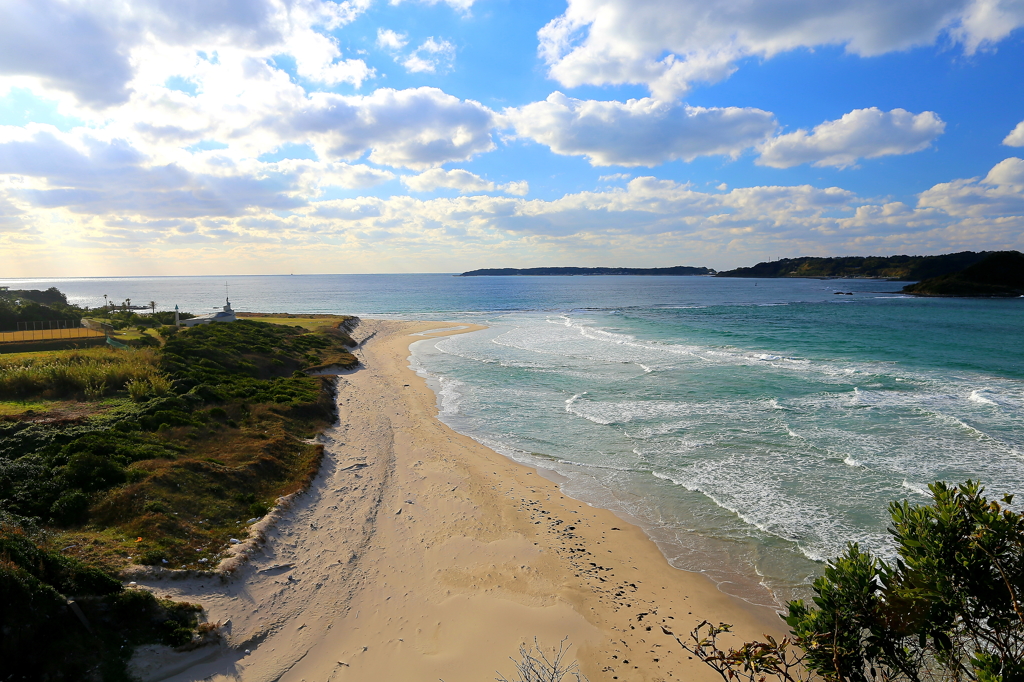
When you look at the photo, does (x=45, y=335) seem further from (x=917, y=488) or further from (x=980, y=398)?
(x=980, y=398)

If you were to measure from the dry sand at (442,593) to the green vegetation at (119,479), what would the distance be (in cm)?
74

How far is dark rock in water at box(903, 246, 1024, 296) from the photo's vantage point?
323 ft

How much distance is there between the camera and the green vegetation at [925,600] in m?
3.57

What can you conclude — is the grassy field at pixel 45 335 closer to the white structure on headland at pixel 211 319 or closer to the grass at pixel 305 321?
the white structure on headland at pixel 211 319

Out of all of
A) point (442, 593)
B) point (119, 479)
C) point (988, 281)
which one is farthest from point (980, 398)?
point (988, 281)

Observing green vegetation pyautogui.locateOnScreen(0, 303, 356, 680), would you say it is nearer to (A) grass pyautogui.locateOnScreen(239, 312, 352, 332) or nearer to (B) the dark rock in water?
(A) grass pyautogui.locateOnScreen(239, 312, 352, 332)

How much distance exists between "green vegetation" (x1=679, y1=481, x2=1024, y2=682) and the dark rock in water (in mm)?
132990

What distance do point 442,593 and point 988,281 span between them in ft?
459

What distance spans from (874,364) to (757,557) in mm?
25811

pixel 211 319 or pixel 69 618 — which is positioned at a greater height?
pixel 211 319

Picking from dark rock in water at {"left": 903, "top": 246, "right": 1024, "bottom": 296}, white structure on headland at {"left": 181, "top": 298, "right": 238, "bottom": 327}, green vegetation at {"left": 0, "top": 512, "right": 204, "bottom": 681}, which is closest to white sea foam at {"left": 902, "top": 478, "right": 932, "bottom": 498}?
green vegetation at {"left": 0, "top": 512, "right": 204, "bottom": 681}

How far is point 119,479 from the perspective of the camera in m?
10.1

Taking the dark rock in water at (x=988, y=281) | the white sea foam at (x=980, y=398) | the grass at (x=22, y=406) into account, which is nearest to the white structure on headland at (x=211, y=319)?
the grass at (x=22, y=406)

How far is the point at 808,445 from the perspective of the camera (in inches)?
618
